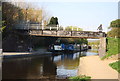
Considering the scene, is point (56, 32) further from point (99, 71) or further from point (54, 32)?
point (99, 71)

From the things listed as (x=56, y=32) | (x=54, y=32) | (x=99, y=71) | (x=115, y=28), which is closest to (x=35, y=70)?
(x=99, y=71)

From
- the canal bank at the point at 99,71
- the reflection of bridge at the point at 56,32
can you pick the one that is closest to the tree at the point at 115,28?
the reflection of bridge at the point at 56,32

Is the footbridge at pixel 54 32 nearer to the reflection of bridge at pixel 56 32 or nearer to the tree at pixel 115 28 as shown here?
the reflection of bridge at pixel 56 32

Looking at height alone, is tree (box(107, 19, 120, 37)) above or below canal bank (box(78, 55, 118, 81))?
above

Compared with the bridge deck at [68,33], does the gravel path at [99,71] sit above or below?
below

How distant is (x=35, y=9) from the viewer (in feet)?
214

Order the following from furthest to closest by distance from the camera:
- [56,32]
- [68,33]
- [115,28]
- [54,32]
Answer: [54,32]
[56,32]
[68,33]
[115,28]

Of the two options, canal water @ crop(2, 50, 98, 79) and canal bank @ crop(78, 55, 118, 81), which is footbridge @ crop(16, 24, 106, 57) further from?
canal bank @ crop(78, 55, 118, 81)

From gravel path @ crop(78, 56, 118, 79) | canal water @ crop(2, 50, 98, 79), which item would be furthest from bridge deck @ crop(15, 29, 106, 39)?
gravel path @ crop(78, 56, 118, 79)

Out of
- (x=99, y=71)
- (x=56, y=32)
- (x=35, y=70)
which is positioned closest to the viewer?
(x=99, y=71)

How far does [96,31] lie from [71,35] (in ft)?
14.6

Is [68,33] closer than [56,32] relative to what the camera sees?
Yes

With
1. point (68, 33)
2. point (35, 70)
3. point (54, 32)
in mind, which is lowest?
point (35, 70)

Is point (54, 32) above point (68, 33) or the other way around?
above
